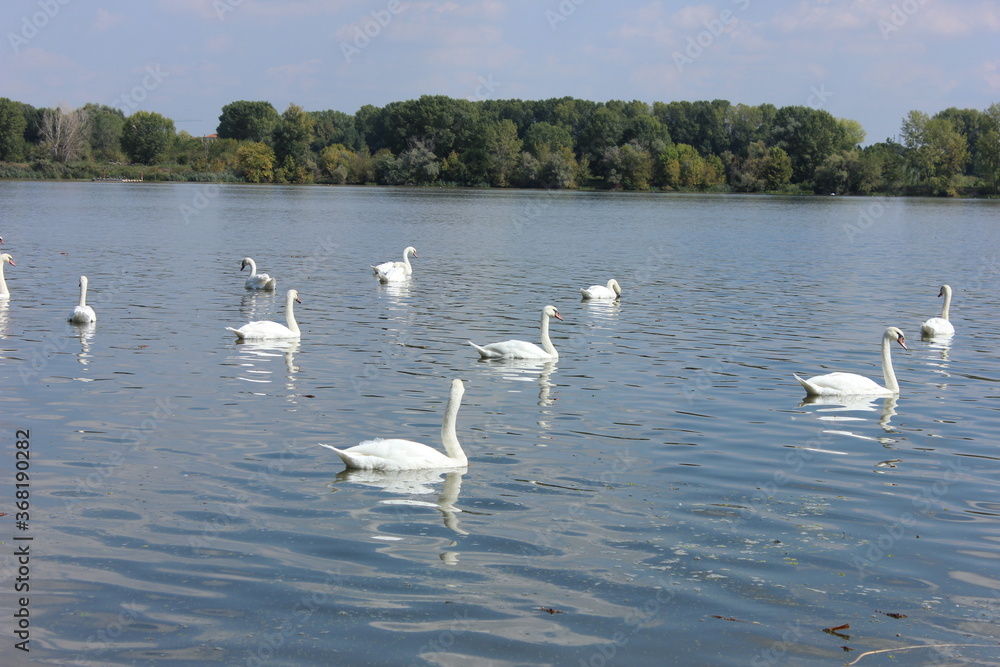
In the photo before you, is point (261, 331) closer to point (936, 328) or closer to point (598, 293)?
point (598, 293)

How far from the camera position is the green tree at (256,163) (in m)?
120

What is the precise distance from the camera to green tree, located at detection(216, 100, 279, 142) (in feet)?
564

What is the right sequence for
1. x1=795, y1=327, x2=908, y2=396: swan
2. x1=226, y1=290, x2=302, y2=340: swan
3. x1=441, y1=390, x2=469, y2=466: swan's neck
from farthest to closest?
x1=226, y1=290, x2=302, y2=340: swan → x1=795, y1=327, x2=908, y2=396: swan → x1=441, y1=390, x2=469, y2=466: swan's neck

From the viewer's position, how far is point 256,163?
394ft

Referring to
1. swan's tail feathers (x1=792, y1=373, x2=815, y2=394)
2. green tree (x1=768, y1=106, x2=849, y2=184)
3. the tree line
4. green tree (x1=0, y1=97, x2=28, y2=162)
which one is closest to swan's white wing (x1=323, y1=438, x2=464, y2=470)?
swan's tail feathers (x1=792, y1=373, x2=815, y2=394)

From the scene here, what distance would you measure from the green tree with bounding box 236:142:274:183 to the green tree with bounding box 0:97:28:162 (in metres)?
25.1

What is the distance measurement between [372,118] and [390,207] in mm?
112956

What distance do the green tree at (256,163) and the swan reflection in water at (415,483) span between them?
115996 millimetres

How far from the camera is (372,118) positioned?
175m

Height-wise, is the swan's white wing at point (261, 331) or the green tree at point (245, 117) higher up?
the green tree at point (245, 117)

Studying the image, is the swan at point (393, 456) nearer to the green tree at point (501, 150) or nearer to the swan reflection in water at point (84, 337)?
the swan reflection in water at point (84, 337)

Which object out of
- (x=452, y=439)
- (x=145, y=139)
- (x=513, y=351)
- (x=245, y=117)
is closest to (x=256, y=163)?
(x=145, y=139)

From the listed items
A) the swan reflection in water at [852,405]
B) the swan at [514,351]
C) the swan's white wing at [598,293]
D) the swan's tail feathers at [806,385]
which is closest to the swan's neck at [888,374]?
the swan reflection in water at [852,405]

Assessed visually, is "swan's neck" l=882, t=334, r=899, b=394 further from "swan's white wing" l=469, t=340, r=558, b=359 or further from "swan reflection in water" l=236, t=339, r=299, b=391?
"swan reflection in water" l=236, t=339, r=299, b=391
